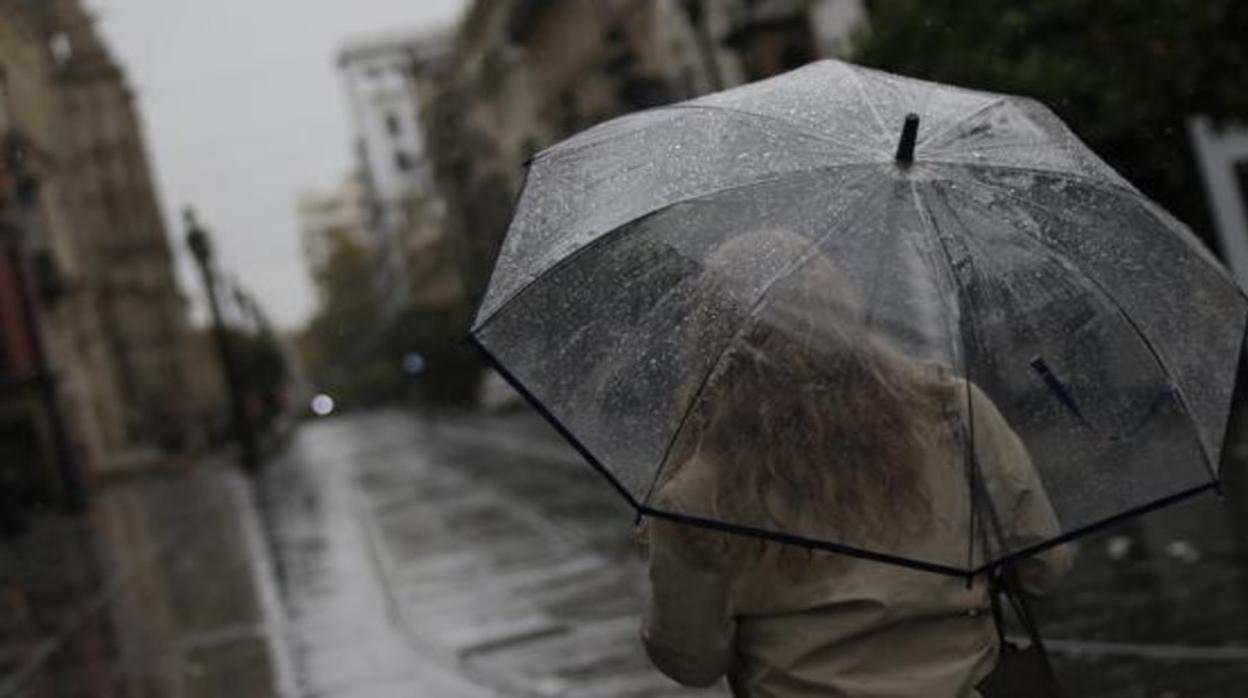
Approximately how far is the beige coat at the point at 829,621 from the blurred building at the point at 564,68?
9288 millimetres

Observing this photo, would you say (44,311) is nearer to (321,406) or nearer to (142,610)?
(142,610)

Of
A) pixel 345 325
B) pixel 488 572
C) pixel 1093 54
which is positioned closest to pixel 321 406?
pixel 345 325

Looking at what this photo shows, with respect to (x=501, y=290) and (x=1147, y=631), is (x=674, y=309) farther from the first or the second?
(x=1147, y=631)

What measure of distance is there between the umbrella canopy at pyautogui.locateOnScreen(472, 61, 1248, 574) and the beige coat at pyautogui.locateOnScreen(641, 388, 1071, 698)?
0.20 feet

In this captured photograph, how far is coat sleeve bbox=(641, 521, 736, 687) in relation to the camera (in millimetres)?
2863

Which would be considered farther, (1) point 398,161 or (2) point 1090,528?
(1) point 398,161

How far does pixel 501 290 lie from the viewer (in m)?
3.50

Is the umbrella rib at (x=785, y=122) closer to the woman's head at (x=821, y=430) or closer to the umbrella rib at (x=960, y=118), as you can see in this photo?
the umbrella rib at (x=960, y=118)

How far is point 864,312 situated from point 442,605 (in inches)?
408

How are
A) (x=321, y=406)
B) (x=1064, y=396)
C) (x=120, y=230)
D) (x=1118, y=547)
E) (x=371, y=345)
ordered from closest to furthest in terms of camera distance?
(x=1064, y=396), (x=1118, y=547), (x=120, y=230), (x=321, y=406), (x=371, y=345)

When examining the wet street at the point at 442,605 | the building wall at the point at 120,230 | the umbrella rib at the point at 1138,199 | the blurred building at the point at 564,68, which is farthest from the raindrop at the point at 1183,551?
the building wall at the point at 120,230

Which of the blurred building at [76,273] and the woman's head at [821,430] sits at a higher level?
the woman's head at [821,430]

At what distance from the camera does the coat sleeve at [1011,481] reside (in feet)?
9.68

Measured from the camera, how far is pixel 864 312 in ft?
9.88
